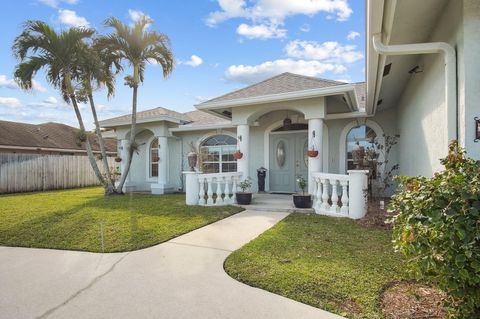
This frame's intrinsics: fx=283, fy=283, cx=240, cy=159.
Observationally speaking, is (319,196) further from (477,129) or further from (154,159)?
(154,159)

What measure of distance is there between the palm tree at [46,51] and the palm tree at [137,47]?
103cm

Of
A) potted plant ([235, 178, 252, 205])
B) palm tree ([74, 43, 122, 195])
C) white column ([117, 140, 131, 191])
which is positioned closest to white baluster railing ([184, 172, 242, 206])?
potted plant ([235, 178, 252, 205])

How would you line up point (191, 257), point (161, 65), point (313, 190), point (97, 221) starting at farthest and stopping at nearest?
point (161, 65)
point (313, 190)
point (97, 221)
point (191, 257)

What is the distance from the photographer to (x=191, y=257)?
172 inches

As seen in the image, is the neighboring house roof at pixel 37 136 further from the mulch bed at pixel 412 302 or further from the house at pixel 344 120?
the mulch bed at pixel 412 302

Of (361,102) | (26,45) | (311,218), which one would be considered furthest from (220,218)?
(26,45)

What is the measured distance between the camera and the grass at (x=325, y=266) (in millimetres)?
2961

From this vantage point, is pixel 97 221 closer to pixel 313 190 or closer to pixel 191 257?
pixel 191 257

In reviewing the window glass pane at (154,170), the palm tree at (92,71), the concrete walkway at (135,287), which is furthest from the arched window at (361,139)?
the palm tree at (92,71)

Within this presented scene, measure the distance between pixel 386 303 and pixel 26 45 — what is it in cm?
1373

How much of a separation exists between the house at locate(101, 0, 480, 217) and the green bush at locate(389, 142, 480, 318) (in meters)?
1.62

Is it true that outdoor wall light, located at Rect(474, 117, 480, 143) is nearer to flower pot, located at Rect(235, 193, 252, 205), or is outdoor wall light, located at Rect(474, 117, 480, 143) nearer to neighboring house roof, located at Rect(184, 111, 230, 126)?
flower pot, located at Rect(235, 193, 252, 205)

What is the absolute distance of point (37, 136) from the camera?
2212cm

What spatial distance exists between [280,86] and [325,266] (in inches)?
265
